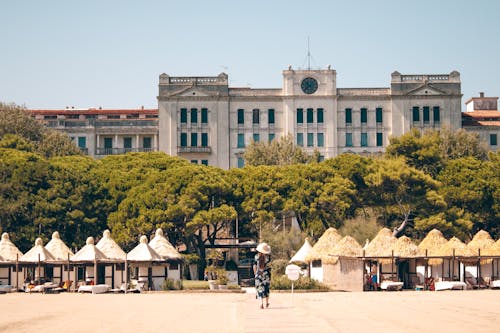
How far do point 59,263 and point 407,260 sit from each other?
1771 centimetres

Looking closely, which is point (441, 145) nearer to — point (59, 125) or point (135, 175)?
point (135, 175)

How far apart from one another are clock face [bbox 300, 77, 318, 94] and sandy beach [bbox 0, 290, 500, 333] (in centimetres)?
6193

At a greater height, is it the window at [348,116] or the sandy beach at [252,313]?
the window at [348,116]

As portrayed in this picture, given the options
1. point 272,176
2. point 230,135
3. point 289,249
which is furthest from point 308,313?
point 230,135

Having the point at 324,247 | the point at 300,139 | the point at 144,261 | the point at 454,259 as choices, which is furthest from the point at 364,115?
the point at 144,261

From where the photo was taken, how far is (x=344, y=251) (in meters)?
53.4

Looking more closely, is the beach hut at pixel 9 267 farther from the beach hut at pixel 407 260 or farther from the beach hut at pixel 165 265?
the beach hut at pixel 407 260

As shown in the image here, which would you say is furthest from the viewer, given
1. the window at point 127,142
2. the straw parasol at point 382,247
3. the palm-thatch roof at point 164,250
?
the window at point 127,142

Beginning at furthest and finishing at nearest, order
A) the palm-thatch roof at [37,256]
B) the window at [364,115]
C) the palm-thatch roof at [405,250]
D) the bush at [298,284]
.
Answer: the window at [364,115]
the palm-thatch roof at [405,250]
the palm-thatch roof at [37,256]
the bush at [298,284]

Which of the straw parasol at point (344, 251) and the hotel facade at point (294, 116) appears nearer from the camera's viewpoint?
the straw parasol at point (344, 251)

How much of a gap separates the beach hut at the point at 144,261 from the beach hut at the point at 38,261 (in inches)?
167

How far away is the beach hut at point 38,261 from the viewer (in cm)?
5446

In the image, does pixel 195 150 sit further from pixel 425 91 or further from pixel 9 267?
pixel 9 267

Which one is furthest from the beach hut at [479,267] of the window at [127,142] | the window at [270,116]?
the window at [127,142]
